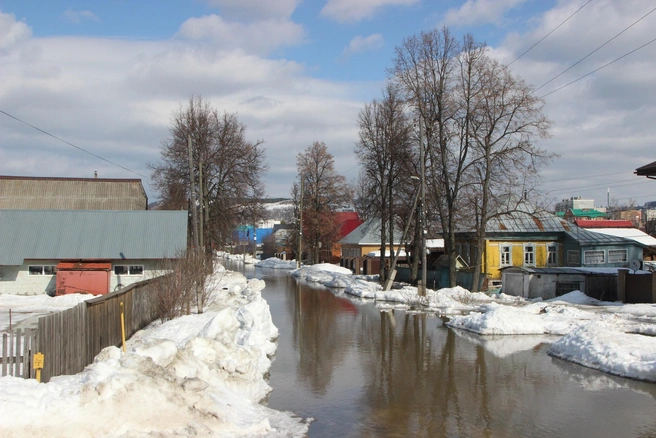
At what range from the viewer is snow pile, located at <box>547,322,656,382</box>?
13805 mm

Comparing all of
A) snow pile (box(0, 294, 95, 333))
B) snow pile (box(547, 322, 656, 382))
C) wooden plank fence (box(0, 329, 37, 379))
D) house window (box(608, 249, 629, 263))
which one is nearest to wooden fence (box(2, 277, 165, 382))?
wooden plank fence (box(0, 329, 37, 379))

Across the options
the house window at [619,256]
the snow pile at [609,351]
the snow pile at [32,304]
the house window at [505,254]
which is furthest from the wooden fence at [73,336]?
the house window at [619,256]

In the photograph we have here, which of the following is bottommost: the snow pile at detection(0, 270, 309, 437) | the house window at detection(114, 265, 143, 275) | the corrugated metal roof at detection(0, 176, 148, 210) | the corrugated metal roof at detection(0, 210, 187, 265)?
the snow pile at detection(0, 270, 309, 437)

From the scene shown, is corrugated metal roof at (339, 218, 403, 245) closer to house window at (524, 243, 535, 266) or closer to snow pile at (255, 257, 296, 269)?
snow pile at (255, 257, 296, 269)

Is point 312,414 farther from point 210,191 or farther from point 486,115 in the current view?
point 210,191

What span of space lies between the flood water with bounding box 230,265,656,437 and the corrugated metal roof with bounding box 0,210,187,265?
45.2 feet

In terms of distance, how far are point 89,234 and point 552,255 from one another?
1080 inches

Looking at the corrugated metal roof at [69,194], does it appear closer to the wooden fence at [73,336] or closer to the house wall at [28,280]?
the house wall at [28,280]

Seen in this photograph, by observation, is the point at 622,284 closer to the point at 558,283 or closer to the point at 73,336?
the point at 558,283

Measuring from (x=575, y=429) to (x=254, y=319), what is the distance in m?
9.84

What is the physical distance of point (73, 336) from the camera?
482 inches

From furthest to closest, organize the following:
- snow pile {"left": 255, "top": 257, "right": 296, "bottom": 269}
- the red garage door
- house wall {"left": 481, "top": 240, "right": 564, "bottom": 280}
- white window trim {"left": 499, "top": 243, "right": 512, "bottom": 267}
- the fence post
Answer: snow pile {"left": 255, "top": 257, "right": 296, "bottom": 269} → white window trim {"left": 499, "top": 243, "right": 512, "bottom": 267} → house wall {"left": 481, "top": 240, "right": 564, "bottom": 280} → the red garage door → the fence post

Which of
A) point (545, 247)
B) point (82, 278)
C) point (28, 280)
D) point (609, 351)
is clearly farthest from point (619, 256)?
point (28, 280)

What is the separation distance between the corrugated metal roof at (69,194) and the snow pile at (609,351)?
129ft
